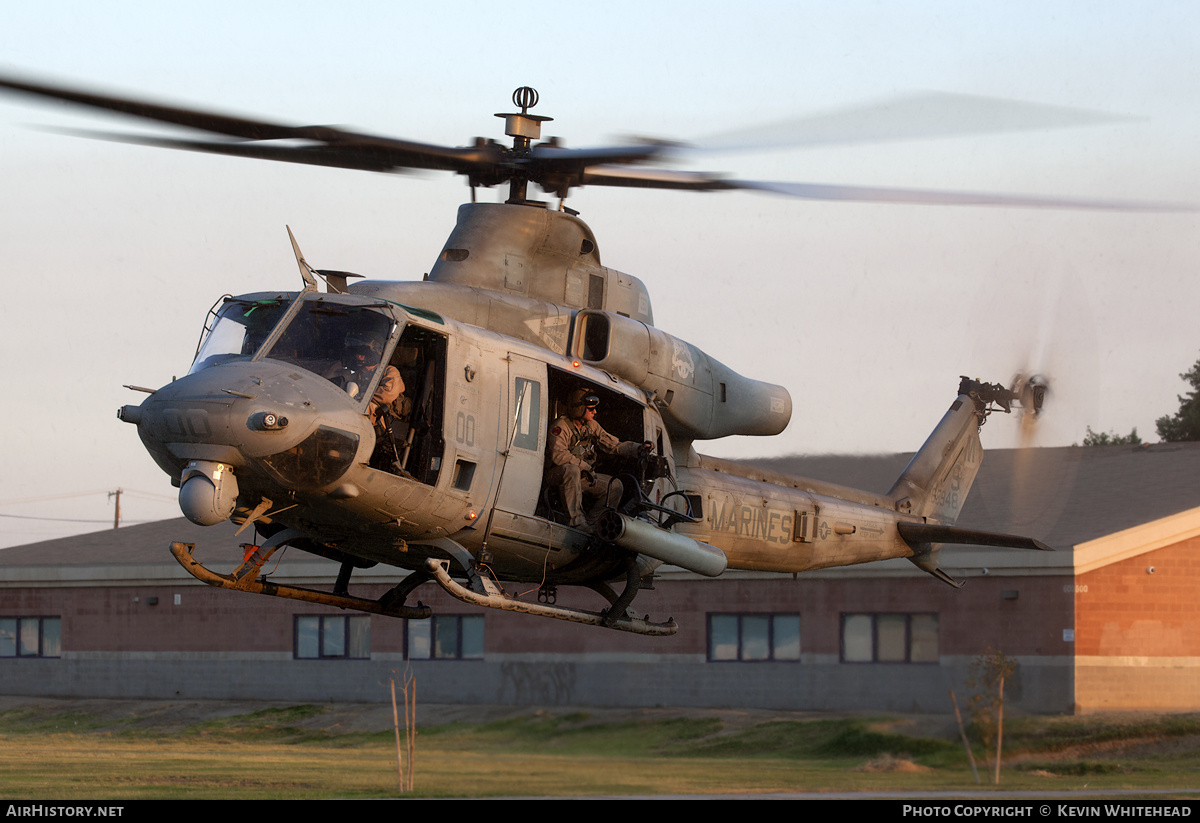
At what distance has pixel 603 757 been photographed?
29.8 m

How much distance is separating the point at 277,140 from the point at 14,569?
118 feet

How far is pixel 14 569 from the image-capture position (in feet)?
147

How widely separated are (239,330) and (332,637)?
28.8 meters

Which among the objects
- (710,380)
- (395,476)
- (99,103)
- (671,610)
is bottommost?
(671,610)

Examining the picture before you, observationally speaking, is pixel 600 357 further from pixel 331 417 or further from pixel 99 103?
pixel 99 103

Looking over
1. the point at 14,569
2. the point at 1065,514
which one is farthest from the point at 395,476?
the point at 14,569

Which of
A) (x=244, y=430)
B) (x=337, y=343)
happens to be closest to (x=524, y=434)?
(x=337, y=343)

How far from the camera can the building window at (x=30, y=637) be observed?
144 ft

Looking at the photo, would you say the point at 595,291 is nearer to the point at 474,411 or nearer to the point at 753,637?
the point at 474,411

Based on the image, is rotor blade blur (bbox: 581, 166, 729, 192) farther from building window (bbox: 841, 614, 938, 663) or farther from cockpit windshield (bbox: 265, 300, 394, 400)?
building window (bbox: 841, 614, 938, 663)

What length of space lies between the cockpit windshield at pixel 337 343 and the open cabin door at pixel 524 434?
1494 mm

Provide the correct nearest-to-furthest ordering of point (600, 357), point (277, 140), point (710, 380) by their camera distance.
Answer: point (277, 140), point (600, 357), point (710, 380)

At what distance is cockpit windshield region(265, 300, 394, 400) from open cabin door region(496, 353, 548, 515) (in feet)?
4.90

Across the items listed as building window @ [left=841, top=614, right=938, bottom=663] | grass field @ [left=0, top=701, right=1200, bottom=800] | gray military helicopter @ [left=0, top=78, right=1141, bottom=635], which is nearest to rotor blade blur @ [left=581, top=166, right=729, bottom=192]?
gray military helicopter @ [left=0, top=78, right=1141, bottom=635]
